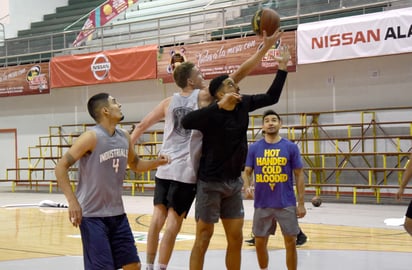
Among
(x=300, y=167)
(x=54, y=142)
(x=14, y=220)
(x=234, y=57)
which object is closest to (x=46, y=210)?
(x=14, y=220)

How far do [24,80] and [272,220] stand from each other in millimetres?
16590

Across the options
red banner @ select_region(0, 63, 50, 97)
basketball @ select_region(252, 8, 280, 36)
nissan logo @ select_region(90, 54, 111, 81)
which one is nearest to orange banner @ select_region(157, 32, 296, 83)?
nissan logo @ select_region(90, 54, 111, 81)

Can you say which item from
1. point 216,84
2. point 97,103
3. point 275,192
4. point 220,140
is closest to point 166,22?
point 275,192

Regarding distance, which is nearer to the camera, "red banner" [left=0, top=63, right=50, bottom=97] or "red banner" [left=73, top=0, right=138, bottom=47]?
"red banner" [left=0, top=63, right=50, bottom=97]

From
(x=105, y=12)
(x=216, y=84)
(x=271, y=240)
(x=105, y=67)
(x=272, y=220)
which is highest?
(x=105, y=12)

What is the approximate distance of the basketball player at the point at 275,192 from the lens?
567 cm

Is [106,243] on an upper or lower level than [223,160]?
lower

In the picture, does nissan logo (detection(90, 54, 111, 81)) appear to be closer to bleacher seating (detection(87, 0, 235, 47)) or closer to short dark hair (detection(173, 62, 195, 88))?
bleacher seating (detection(87, 0, 235, 47))

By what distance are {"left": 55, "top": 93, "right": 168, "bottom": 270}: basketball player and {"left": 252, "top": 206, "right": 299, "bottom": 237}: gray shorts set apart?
1.46 metres

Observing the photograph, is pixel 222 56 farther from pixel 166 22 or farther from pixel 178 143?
pixel 178 143

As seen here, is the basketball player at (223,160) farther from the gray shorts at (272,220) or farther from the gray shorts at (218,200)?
the gray shorts at (272,220)

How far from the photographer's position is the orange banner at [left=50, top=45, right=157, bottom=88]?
17672mm

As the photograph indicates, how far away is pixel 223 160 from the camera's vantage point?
516cm

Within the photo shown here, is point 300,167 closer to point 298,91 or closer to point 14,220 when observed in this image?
point 14,220
